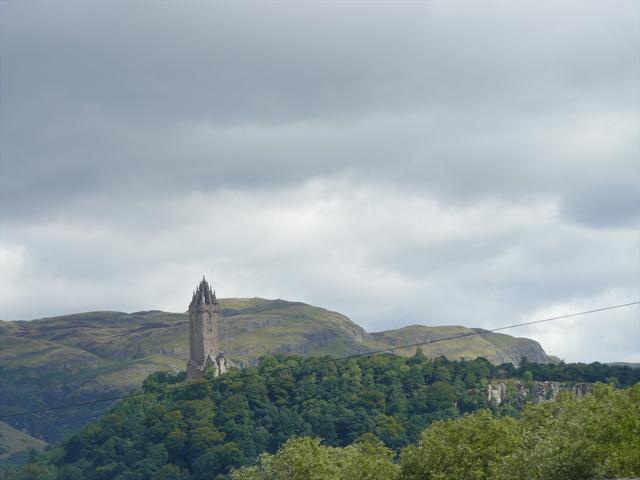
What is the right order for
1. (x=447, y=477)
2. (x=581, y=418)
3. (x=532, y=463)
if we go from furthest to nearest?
1. (x=447, y=477)
2. (x=581, y=418)
3. (x=532, y=463)

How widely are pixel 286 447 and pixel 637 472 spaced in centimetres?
5122

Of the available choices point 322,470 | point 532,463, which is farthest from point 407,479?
point 532,463

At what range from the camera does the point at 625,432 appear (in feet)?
293

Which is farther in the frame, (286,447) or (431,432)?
(286,447)

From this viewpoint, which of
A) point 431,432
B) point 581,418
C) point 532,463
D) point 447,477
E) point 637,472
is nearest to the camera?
point 637,472

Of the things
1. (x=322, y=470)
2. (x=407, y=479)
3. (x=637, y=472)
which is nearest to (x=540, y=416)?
(x=407, y=479)

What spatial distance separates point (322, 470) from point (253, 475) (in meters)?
11.0

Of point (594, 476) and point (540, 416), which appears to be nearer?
point (594, 476)

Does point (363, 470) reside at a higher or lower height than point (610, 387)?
lower

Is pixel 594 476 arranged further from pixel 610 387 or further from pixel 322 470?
pixel 322 470

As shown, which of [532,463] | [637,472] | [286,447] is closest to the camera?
[637,472]

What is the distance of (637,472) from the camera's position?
83.4 m

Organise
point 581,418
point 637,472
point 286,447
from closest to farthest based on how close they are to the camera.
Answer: point 637,472 → point 581,418 → point 286,447

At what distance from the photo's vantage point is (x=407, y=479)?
108688 mm
